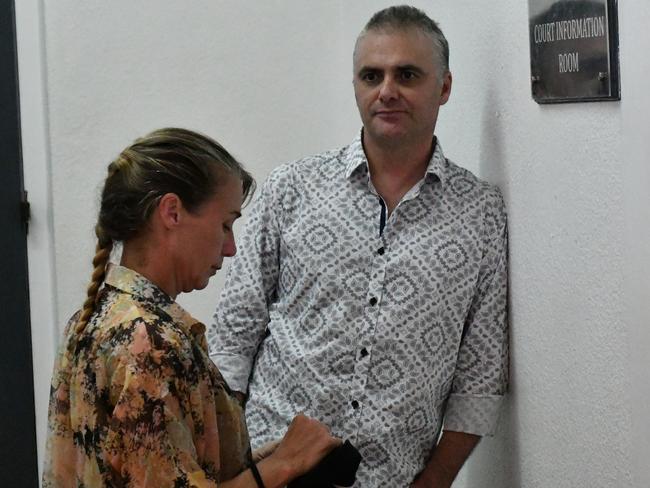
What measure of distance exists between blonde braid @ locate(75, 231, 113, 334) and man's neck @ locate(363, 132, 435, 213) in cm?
80

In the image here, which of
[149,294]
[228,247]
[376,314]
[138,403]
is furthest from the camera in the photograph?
[376,314]

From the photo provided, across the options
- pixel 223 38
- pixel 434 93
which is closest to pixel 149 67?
pixel 223 38

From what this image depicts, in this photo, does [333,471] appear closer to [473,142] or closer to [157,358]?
[157,358]

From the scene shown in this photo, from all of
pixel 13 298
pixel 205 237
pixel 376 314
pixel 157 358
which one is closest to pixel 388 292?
pixel 376 314

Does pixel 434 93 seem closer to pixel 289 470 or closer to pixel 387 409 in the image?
pixel 387 409

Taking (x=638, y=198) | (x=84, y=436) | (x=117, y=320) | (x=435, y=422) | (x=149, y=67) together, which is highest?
(x=149, y=67)

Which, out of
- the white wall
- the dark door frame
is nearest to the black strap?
the white wall

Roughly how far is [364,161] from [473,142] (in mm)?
274

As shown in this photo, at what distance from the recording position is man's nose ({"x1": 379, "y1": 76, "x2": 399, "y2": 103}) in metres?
2.11

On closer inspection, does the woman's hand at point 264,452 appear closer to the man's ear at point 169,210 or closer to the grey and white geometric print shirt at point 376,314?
the man's ear at point 169,210

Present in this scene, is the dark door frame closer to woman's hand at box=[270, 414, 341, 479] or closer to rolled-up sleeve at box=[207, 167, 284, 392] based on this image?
rolled-up sleeve at box=[207, 167, 284, 392]

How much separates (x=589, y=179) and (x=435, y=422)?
65 cm

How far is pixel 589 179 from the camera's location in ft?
5.69

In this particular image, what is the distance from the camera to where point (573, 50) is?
174 cm
